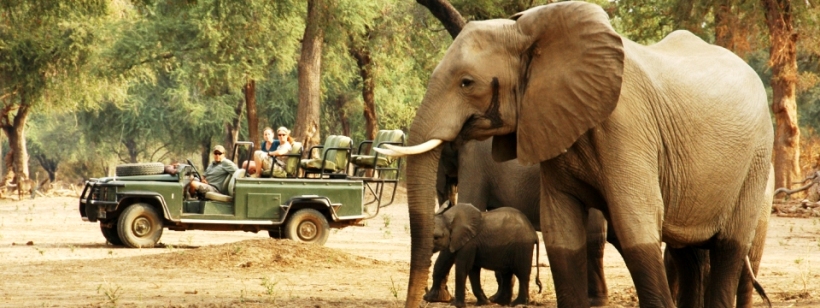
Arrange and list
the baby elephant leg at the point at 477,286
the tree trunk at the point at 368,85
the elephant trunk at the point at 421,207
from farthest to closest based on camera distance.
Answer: the tree trunk at the point at 368,85 → the baby elephant leg at the point at 477,286 → the elephant trunk at the point at 421,207

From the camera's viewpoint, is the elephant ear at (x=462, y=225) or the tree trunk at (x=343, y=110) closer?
the elephant ear at (x=462, y=225)

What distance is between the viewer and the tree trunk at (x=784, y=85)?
2739 cm

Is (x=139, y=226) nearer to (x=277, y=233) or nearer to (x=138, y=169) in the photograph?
(x=138, y=169)

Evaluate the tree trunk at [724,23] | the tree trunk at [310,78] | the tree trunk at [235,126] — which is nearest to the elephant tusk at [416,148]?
the tree trunk at [724,23]

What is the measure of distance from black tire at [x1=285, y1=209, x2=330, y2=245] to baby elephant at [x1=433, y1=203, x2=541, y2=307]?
26.8 ft

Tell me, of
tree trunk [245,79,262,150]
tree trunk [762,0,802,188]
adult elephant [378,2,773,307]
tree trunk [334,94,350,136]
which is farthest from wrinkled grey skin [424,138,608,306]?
tree trunk [334,94,350,136]

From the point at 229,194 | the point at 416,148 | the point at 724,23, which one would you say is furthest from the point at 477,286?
the point at 724,23

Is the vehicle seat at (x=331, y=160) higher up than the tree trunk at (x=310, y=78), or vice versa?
the tree trunk at (x=310, y=78)

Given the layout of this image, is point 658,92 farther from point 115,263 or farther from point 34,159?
point 34,159

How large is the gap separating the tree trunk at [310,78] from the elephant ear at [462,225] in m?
20.4

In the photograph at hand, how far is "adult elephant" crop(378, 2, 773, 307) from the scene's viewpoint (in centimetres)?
748

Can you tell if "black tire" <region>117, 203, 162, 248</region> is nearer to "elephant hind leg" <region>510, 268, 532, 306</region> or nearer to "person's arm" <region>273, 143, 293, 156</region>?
"person's arm" <region>273, 143, 293, 156</region>

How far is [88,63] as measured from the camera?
4012 cm

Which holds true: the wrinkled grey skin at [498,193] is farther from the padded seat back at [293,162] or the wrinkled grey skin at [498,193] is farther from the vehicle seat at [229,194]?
the vehicle seat at [229,194]
